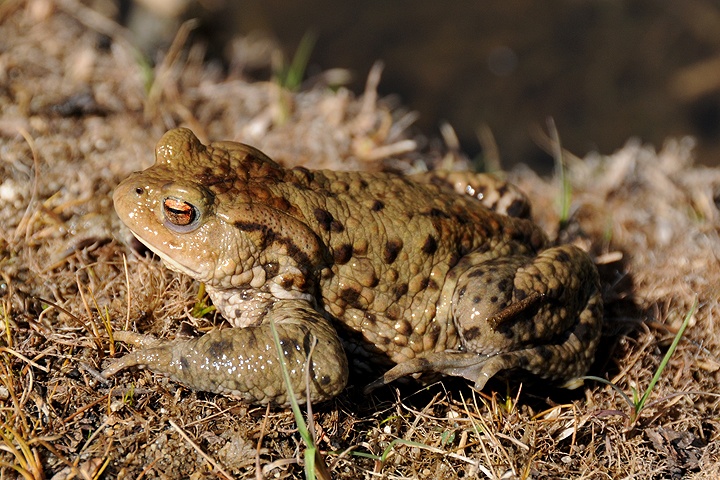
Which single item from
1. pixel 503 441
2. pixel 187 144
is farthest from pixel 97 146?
pixel 503 441

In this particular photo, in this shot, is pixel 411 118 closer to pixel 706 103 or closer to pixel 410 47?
pixel 410 47


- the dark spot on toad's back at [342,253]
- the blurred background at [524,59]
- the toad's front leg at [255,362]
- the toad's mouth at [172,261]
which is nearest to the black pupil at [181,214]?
the toad's mouth at [172,261]

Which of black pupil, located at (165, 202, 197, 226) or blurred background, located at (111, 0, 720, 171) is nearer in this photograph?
black pupil, located at (165, 202, 197, 226)

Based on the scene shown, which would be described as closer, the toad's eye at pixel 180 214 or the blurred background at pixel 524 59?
the toad's eye at pixel 180 214

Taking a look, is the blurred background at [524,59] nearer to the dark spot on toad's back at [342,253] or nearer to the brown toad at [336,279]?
the brown toad at [336,279]

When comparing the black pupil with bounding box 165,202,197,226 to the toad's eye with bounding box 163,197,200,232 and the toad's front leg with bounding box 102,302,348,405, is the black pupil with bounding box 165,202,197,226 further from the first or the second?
the toad's front leg with bounding box 102,302,348,405

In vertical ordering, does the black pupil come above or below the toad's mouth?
above

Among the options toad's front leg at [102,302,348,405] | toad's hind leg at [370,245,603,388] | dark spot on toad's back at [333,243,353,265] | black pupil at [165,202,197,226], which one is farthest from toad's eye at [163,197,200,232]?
toad's hind leg at [370,245,603,388]

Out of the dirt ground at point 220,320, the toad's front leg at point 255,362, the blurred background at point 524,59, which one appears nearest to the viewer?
the toad's front leg at point 255,362
